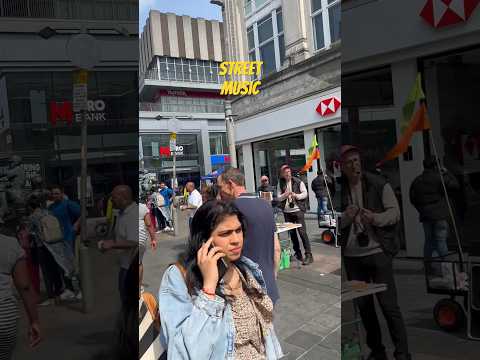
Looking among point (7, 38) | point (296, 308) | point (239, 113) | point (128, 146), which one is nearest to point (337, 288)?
point (296, 308)

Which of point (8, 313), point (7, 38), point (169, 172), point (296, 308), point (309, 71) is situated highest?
point (7, 38)

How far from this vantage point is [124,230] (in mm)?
1311

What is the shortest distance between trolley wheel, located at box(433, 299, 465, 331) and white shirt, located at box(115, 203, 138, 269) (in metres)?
0.96

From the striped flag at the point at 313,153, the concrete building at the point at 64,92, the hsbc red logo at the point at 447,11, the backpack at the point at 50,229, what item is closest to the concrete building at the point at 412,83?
the hsbc red logo at the point at 447,11

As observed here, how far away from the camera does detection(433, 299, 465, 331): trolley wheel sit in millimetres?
1274

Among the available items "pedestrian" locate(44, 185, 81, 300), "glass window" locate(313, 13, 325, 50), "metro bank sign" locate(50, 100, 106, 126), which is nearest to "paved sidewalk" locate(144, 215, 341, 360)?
"glass window" locate(313, 13, 325, 50)

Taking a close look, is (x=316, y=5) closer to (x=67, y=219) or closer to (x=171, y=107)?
(x=171, y=107)

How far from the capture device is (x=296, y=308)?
149 cm

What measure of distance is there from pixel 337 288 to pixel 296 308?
164 mm

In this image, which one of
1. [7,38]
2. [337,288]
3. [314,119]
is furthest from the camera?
[337,288]

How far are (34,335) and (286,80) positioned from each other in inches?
43.8

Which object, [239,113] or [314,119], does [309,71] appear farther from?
[239,113]

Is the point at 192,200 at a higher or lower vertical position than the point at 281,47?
lower

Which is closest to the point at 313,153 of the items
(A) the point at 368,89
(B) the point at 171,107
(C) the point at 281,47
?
(A) the point at 368,89
